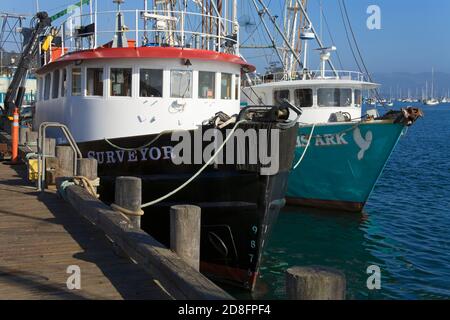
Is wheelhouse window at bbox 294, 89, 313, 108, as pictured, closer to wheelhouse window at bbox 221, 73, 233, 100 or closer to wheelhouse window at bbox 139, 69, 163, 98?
wheelhouse window at bbox 221, 73, 233, 100

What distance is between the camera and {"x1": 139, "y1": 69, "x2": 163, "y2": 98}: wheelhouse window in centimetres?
937

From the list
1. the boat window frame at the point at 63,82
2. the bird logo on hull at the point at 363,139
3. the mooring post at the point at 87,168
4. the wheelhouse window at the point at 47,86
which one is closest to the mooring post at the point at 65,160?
the mooring post at the point at 87,168

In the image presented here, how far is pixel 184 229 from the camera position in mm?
4875

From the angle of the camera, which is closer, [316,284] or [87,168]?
[316,284]

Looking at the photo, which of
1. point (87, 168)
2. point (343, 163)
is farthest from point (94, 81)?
point (343, 163)

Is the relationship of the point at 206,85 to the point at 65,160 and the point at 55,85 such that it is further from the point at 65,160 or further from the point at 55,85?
the point at 55,85

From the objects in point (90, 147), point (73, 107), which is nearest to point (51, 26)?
point (73, 107)

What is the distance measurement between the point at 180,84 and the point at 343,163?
6364mm
